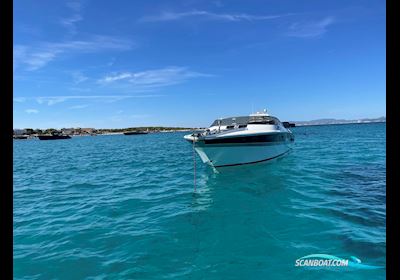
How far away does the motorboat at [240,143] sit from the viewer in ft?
63.7

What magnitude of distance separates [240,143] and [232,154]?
0.95 metres

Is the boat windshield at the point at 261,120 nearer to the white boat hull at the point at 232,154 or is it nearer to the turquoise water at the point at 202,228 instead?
the white boat hull at the point at 232,154

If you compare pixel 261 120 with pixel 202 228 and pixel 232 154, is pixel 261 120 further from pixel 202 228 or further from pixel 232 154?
pixel 202 228

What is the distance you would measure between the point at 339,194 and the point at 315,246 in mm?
6217

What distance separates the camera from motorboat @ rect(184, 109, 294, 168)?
1942 cm

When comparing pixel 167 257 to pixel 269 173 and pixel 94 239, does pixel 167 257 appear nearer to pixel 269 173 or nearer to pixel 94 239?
pixel 94 239

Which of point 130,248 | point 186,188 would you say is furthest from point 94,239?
point 186,188
